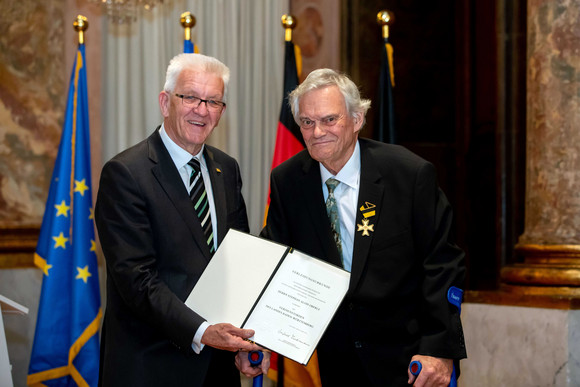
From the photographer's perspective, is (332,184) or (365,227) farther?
(332,184)

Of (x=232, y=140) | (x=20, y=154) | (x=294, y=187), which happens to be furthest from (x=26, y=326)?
(x=294, y=187)

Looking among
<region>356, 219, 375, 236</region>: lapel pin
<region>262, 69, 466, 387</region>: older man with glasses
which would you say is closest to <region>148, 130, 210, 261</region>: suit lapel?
<region>262, 69, 466, 387</region>: older man with glasses

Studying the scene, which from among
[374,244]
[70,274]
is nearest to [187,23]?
[70,274]

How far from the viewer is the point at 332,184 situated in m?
3.10

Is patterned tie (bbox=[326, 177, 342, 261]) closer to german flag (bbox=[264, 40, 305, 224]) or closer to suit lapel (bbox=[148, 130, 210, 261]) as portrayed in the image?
suit lapel (bbox=[148, 130, 210, 261])

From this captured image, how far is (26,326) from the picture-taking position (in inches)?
217

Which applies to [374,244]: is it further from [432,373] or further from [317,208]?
[432,373]

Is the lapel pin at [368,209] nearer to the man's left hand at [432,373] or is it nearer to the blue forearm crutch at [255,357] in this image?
the man's left hand at [432,373]

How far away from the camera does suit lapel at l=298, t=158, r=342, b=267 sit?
2.94m

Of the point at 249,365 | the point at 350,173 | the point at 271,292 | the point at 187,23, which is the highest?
the point at 187,23

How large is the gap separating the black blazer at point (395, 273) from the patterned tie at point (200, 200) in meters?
0.39

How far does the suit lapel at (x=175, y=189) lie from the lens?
2.97 meters

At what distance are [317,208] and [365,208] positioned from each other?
0.68 feet

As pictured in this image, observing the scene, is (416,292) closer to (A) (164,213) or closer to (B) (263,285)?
(B) (263,285)
